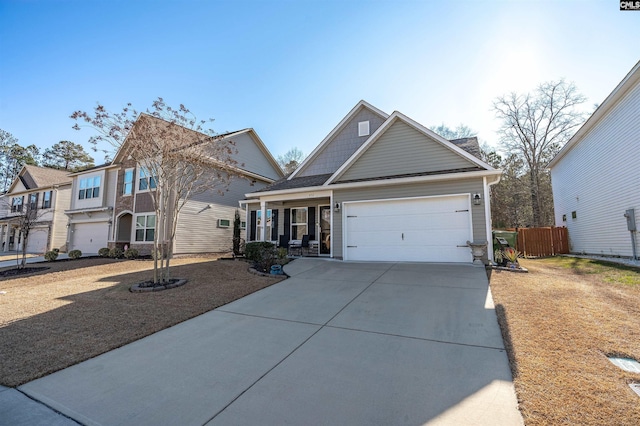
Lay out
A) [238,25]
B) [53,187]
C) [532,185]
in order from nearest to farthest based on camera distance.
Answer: [238,25] → [53,187] → [532,185]

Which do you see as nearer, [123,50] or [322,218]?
[123,50]

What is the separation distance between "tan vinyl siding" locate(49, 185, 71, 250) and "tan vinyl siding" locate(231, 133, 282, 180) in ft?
52.9

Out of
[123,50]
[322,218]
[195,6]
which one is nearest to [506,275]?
[322,218]

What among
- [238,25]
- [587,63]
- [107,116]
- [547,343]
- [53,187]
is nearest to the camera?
[547,343]

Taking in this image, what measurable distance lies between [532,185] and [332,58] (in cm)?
2308

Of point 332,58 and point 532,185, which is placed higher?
point 332,58

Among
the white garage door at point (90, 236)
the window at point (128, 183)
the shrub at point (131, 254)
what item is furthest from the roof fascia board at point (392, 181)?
the white garage door at point (90, 236)

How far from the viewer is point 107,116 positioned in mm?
7215

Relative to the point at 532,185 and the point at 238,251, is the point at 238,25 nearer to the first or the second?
the point at 238,251

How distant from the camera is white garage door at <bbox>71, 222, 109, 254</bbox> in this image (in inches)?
709

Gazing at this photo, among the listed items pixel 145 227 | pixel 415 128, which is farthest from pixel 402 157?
pixel 145 227

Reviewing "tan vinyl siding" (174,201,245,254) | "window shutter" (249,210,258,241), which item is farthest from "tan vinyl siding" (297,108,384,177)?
"tan vinyl siding" (174,201,245,254)

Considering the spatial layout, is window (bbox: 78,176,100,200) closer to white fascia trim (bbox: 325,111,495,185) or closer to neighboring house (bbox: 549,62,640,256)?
white fascia trim (bbox: 325,111,495,185)

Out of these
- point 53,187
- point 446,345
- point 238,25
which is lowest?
point 446,345
